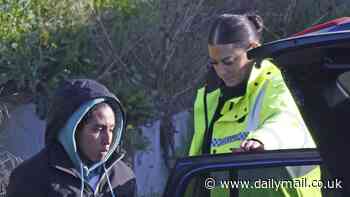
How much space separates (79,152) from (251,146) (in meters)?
0.79

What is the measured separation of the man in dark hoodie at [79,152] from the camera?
3.70 m

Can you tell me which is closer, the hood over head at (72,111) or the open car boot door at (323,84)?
the open car boot door at (323,84)

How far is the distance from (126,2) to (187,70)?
0.95 m

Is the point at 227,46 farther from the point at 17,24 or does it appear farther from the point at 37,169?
the point at 17,24

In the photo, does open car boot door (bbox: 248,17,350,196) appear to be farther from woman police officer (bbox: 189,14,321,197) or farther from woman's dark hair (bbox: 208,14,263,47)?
woman's dark hair (bbox: 208,14,263,47)

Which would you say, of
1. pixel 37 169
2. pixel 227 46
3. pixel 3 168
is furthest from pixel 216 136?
pixel 3 168

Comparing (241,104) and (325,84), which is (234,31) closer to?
(241,104)

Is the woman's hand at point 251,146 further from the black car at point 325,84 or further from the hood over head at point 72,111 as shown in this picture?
the hood over head at point 72,111

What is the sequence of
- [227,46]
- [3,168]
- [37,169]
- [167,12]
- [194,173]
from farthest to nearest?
[167,12]
[3,168]
[227,46]
[37,169]
[194,173]

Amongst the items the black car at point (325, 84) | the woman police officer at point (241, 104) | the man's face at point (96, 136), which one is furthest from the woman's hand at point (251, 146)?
the man's face at point (96, 136)

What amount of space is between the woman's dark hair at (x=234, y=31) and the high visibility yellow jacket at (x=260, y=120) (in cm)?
20

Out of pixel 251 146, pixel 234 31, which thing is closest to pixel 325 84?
pixel 251 146

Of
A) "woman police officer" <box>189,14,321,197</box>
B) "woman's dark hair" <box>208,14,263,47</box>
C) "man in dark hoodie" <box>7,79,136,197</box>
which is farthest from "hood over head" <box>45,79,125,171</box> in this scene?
"woman's dark hair" <box>208,14,263,47</box>

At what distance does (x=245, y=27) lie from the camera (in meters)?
4.07
